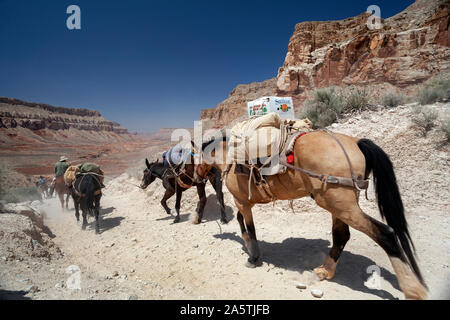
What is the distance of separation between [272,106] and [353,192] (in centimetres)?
338

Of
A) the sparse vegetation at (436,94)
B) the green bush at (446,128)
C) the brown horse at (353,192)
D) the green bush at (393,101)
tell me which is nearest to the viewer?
the brown horse at (353,192)

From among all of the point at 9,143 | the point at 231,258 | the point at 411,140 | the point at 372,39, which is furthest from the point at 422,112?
the point at 9,143

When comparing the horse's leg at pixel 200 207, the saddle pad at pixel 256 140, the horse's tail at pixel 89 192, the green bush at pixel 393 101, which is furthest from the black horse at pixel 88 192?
the green bush at pixel 393 101

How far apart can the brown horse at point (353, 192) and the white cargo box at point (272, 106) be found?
2668 mm

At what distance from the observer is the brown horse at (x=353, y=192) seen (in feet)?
6.23

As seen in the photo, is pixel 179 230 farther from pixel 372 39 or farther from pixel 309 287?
pixel 372 39

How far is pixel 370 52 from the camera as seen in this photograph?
21438mm

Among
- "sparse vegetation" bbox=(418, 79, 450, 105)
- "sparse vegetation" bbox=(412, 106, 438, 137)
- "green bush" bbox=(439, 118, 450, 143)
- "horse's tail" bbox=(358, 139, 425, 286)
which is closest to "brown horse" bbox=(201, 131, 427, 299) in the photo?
"horse's tail" bbox=(358, 139, 425, 286)

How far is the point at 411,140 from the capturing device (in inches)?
176

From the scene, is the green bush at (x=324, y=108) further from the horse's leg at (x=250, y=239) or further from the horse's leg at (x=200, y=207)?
the horse's leg at (x=250, y=239)

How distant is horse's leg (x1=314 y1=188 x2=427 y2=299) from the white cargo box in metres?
3.28

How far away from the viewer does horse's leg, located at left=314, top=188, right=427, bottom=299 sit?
179 centimetres

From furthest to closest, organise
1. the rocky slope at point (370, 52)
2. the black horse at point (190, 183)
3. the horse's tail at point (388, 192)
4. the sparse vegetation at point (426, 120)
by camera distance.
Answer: the rocky slope at point (370, 52)
the black horse at point (190, 183)
the sparse vegetation at point (426, 120)
the horse's tail at point (388, 192)
